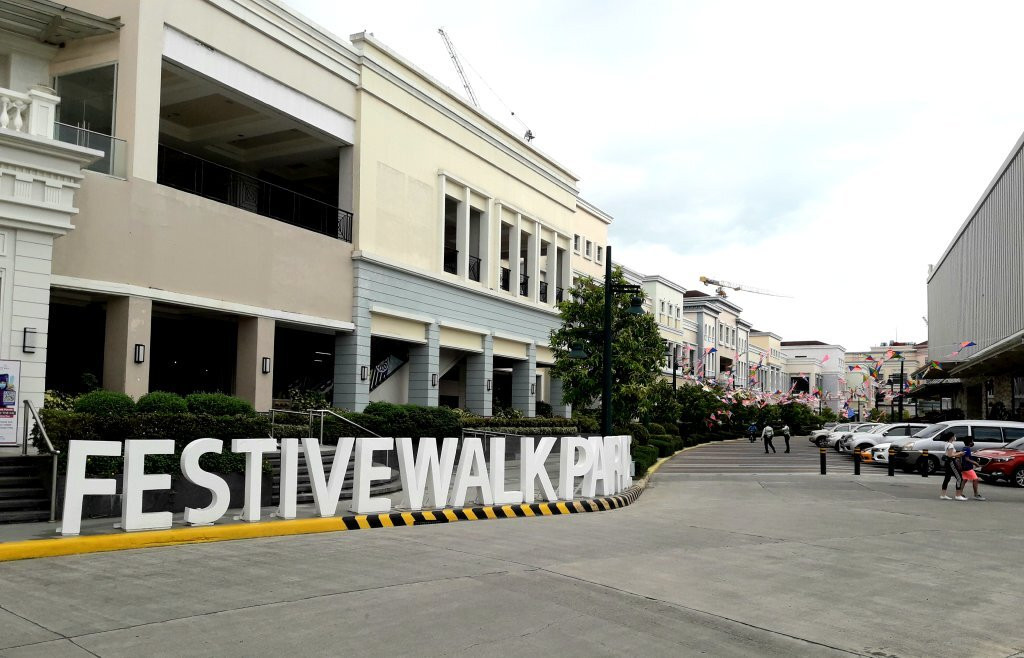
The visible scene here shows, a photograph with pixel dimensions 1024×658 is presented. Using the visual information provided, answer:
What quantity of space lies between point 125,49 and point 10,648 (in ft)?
57.7

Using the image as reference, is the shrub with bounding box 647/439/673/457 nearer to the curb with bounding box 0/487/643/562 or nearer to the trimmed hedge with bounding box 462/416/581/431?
the trimmed hedge with bounding box 462/416/581/431

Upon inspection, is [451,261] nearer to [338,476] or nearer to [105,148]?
[105,148]

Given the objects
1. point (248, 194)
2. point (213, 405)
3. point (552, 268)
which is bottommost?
point (213, 405)

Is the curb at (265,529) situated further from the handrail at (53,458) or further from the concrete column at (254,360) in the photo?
the concrete column at (254,360)

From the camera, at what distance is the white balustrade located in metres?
16.9

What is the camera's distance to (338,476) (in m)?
14.9

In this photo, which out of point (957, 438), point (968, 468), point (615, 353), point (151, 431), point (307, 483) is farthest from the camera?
point (957, 438)

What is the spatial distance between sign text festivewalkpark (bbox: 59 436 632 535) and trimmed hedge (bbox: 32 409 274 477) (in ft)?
2.96

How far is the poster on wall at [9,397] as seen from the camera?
51.1 ft

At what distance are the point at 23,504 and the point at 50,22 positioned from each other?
11.6 metres

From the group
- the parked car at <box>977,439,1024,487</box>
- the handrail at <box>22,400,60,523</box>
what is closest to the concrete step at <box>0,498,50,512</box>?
the handrail at <box>22,400,60,523</box>

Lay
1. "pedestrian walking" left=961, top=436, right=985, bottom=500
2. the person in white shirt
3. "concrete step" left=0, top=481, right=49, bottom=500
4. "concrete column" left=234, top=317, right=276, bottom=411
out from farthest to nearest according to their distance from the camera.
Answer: "concrete column" left=234, top=317, right=276, bottom=411 → the person in white shirt → "pedestrian walking" left=961, top=436, right=985, bottom=500 → "concrete step" left=0, top=481, right=49, bottom=500

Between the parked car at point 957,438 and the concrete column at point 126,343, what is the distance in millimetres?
24407

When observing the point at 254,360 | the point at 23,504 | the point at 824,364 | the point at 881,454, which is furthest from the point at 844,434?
the point at 824,364
